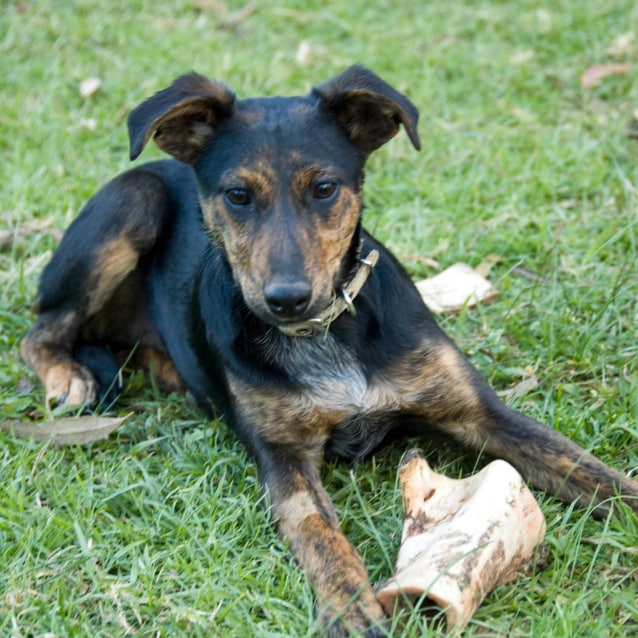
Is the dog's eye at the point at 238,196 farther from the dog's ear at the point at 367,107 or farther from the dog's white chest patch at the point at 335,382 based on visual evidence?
the dog's white chest patch at the point at 335,382

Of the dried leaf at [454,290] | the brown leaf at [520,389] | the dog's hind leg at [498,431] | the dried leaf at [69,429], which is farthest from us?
the dried leaf at [454,290]

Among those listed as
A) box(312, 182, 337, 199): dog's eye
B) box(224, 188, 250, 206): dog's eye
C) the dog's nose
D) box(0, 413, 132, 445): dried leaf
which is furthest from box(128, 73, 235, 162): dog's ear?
box(0, 413, 132, 445): dried leaf

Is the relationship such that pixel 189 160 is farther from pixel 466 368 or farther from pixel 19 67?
pixel 19 67

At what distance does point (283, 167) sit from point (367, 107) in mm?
484

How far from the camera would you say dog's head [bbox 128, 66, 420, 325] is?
362 centimetres

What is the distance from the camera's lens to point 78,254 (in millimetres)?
5023

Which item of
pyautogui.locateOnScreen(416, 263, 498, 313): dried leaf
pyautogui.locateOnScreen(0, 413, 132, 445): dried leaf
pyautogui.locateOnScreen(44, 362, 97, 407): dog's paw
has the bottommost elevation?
pyautogui.locateOnScreen(44, 362, 97, 407): dog's paw

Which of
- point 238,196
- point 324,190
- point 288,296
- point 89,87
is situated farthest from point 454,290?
point 89,87

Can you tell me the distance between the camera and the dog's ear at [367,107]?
12.5 ft

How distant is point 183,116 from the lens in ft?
13.3

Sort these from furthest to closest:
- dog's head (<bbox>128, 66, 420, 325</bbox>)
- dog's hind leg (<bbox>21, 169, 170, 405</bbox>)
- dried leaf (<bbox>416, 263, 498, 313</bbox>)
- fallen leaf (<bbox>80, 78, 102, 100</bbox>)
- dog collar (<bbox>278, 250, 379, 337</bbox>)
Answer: fallen leaf (<bbox>80, 78, 102, 100</bbox>) → dried leaf (<bbox>416, 263, 498, 313</bbox>) → dog's hind leg (<bbox>21, 169, 170, 405</bbox>) → dog collar (<bbox>278, 250, 379, 337</bbox>) → dog's head (<bbox>128, 66, 420, 325</bbox>)

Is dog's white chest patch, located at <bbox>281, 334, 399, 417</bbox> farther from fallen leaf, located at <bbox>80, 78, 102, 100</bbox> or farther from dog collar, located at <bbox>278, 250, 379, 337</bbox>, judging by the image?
fallen leaf, located at <bbox>80, 78, 102, 100</bbox>

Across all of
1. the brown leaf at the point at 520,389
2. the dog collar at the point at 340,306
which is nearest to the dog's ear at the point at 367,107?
the dog collar at the point at 340,306

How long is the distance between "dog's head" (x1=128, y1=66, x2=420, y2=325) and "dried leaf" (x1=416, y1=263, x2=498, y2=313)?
4.17ft
